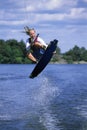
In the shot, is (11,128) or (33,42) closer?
(33,42)

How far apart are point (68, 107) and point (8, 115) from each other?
621 cm

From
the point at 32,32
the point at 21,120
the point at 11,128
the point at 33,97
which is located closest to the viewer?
the point at 32,32

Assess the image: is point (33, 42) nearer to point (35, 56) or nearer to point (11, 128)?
point (35, 56)

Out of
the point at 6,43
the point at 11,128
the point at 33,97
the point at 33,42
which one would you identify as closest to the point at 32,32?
the point at 33,42

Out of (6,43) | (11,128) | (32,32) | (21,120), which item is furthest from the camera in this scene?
(6,43)

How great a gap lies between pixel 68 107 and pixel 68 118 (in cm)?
596

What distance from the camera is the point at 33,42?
20188 mm

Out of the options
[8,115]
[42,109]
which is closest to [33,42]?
[8,115]

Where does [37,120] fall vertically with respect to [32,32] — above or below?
below

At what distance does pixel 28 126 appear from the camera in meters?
28.6

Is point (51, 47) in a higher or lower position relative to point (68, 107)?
higher

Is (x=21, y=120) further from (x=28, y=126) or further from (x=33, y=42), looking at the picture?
(x=33, y=42)

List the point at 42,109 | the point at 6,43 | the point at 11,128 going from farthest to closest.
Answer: the point at 6,43 → the point at 42,109 → the point at 11,128

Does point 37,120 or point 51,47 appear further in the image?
point 37,120
